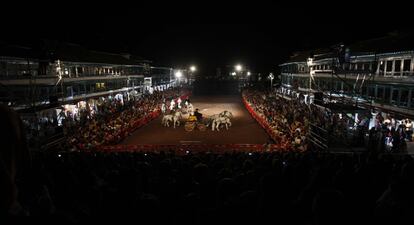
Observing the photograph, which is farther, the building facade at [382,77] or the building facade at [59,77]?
the building facade at [59,77]

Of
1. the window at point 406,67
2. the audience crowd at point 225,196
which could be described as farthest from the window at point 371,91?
the audience crowd at point 225,196

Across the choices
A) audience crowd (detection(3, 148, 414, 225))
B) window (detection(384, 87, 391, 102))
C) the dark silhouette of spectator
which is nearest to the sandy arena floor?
window (detection(384, 87, 391, 102))

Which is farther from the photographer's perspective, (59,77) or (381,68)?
(59,77)

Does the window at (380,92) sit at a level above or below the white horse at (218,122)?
above

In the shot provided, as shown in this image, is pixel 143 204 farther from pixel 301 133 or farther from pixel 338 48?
pixel 338 48

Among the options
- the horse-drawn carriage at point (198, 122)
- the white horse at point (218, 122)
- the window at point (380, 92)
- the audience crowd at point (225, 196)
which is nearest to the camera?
the audience crowd at point (225, 196)

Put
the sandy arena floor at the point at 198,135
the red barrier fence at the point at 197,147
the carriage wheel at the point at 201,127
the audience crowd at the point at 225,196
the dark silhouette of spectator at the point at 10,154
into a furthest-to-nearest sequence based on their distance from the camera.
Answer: the carriage wheel at the point at 201,127 → the sandy arena floor at the point at 198,135 → the red barrier fence at the point at 197,147 → the audience crowd at the point at 225,196 → the dark silhouette of spectator at the point at 10,154

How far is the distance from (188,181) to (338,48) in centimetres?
1490

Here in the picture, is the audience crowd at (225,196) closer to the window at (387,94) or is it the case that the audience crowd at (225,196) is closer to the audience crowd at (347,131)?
the audience crowd at (347,131)

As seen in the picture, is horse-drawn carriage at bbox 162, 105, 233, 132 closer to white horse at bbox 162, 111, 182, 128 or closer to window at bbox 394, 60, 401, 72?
white horse at bbox 162, 111, 182, 128

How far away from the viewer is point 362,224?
3012mm

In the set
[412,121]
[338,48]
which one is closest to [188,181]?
[338,48]

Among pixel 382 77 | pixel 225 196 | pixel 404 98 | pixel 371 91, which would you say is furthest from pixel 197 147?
pixel 371 91

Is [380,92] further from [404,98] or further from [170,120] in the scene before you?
[170,120]
